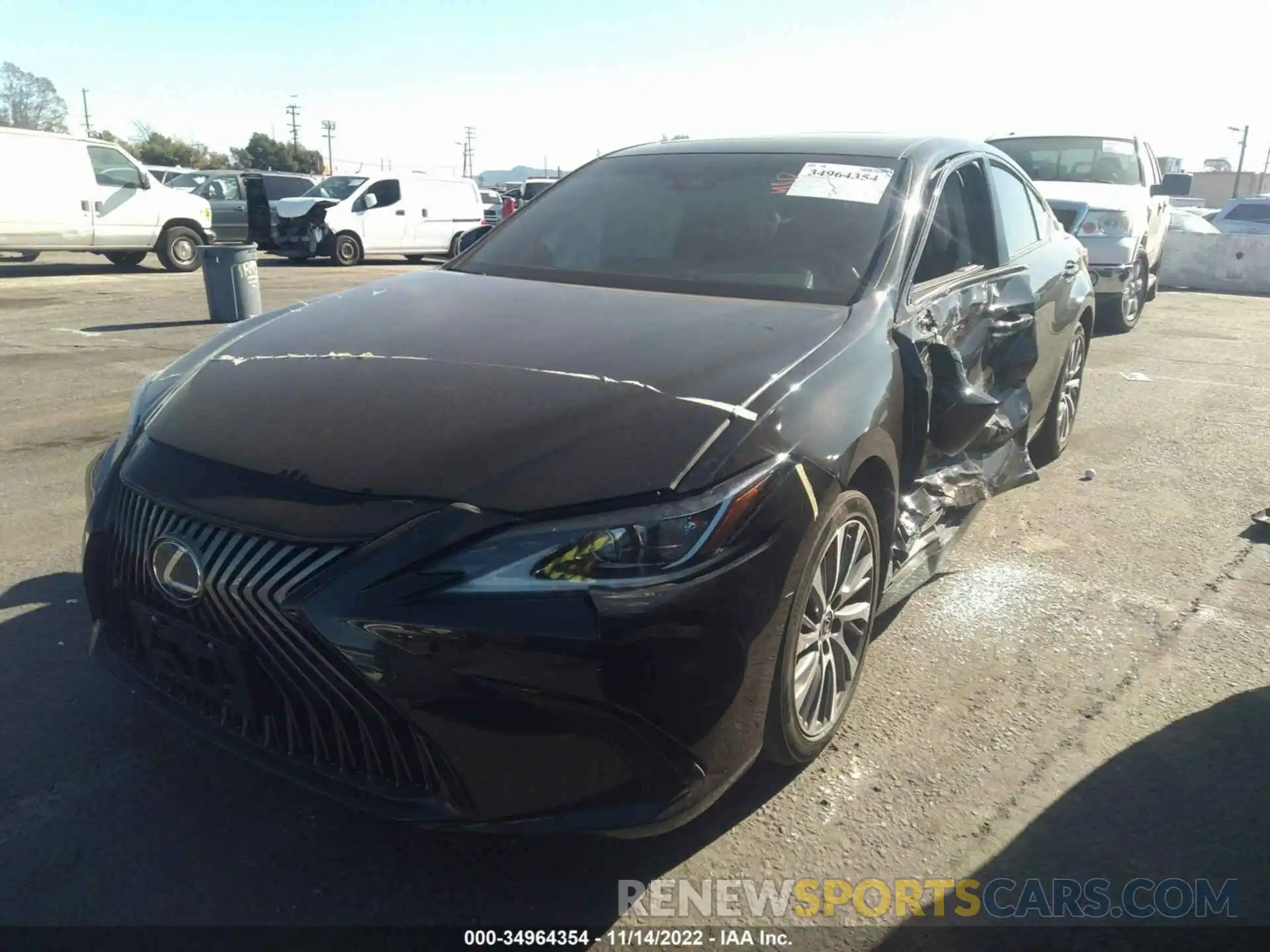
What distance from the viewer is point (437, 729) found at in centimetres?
191

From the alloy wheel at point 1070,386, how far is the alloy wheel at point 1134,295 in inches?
197

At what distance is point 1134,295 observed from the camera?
34.4ft

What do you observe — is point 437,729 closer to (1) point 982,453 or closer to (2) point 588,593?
(2) point 588,593

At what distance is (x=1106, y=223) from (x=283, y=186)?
55.2 feet

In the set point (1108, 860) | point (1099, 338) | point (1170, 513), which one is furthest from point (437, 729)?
point (1099, 338)

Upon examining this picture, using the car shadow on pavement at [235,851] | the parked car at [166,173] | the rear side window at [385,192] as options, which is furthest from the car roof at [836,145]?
the parked car at [166,173]

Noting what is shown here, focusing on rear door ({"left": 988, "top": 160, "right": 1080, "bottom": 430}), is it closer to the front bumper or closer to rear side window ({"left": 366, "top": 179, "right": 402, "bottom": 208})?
the front bumper

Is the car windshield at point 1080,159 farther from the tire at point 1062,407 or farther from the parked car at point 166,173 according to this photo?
the parked car at point 166,173

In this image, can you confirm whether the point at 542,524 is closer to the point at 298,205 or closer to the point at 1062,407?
the point at 1062,407

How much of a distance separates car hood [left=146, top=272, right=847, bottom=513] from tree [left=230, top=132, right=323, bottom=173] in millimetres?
66893

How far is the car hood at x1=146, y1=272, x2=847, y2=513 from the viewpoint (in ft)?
6.79

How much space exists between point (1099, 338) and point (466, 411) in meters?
9.46

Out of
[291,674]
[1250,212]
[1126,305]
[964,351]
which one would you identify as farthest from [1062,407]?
[1250,212]

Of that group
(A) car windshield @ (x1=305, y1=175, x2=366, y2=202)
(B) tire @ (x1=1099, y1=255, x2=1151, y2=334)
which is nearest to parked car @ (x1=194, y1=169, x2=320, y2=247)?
(A) car windshield @ (x1=305, y1=175, x2=366, y2=202)
